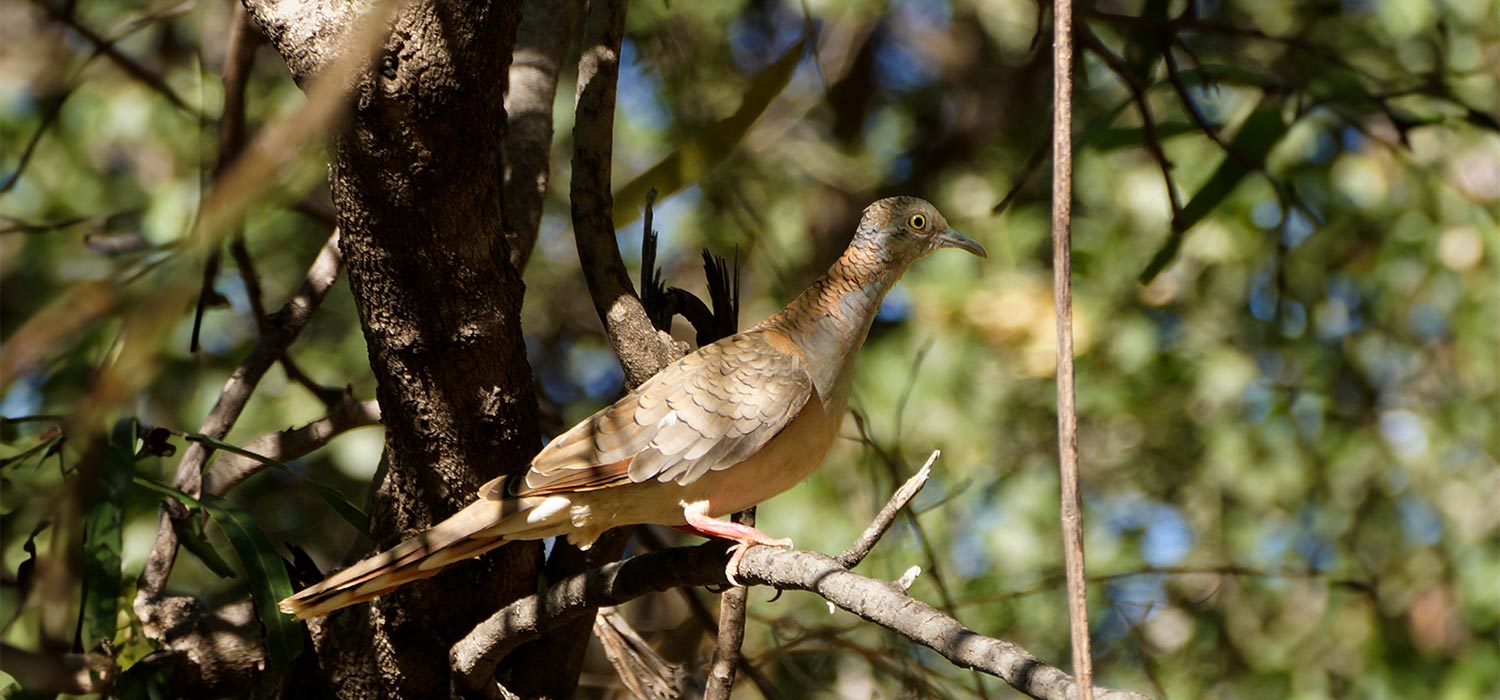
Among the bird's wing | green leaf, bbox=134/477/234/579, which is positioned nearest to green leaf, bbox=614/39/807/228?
the bird's wing

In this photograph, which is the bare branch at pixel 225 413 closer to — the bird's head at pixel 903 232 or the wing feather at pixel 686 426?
the wing feather at pixel 686 426

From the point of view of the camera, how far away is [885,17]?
268 inches

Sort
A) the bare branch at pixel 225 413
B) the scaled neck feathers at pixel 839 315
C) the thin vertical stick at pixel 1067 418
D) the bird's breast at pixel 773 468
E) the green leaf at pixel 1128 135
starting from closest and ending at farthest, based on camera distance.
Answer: the thin vertical stick at pixel 1067 418 → the bird's breast at pixel 773 468 → the scaled neck feathers at pixel 839 315 → the bare branch at pixel 225 413 → the green leaf at pixel 1128 135

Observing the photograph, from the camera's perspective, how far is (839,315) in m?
3.18

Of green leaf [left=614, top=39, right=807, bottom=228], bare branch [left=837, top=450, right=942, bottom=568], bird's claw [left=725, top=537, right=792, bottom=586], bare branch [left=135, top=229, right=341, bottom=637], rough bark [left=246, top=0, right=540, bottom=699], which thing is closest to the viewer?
bare branch [left=837, top=450, right=942, bottom=568]

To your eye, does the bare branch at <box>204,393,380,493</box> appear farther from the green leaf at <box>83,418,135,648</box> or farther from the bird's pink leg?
the bird's pink leg

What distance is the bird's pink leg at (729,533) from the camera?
2574 millimetres

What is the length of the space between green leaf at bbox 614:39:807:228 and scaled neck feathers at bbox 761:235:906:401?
2.34 ft

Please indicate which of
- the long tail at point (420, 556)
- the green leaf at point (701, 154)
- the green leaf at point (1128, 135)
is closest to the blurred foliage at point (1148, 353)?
the green leaf at point (1128, 135)

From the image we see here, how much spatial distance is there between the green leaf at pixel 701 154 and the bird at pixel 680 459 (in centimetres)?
82

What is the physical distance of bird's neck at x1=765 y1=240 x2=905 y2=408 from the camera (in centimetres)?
308

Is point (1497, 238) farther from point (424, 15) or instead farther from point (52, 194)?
point (52, 194)

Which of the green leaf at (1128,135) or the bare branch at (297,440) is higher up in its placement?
the green leaf at (1128,135)

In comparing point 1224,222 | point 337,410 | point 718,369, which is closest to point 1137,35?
point 1224,222
